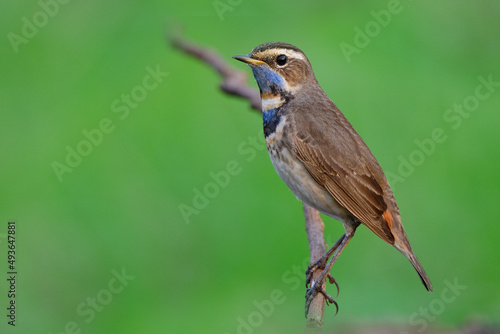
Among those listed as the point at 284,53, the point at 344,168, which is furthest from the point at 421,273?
the point at 284,53

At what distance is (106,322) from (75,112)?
2635 mm

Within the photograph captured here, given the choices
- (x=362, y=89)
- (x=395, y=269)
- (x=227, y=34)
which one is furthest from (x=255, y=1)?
(x=395, y=269)

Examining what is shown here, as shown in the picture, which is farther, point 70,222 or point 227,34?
point 227,34

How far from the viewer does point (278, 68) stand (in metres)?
5.46

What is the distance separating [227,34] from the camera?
29.7ft

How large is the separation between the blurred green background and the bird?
1.18m

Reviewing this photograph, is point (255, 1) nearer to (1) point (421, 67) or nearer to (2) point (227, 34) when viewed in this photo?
(2) point (227, 34)

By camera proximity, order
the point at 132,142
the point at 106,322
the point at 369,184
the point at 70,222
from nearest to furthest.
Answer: the point at 369,184, the point at 106,322, the point at 70,222, the point at 132,142

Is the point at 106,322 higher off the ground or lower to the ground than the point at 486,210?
lower

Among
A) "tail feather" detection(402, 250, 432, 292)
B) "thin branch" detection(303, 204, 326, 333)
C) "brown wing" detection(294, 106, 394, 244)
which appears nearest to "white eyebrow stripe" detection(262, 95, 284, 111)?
"brown wing" detection(294, 106, 394, 244)

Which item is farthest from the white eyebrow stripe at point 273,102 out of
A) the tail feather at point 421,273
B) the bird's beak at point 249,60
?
the tail feather at point 421,273

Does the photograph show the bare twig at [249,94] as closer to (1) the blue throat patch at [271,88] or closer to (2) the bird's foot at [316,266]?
(2) the bird's foot at [316,266]

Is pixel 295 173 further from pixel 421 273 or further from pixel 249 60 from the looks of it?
pixel 421 273

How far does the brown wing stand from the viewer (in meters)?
5.34
